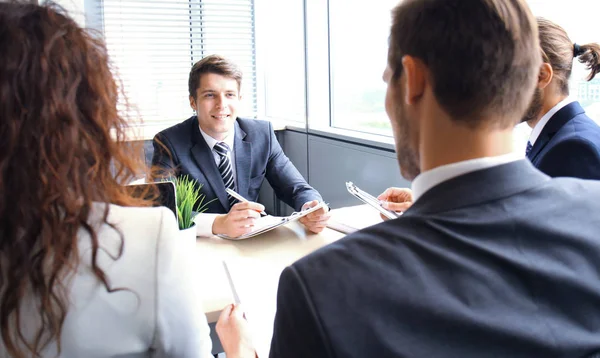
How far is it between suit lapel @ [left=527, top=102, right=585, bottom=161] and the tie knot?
1.52 m

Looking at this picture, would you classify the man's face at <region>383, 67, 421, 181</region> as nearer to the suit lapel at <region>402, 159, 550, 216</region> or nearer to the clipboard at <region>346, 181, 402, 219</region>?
the suit lapel at <region>402, 159, 550, 216</region>

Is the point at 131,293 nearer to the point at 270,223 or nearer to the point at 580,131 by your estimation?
the point at 270,223

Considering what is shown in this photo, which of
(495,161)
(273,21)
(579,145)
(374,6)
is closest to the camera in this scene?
(495,161)

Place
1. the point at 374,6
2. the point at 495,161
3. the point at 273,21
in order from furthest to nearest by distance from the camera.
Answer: the point at 273,21
the point at 374,6
the point at 495,161

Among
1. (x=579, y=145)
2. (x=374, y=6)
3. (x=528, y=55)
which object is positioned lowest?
(x=579, y=145)

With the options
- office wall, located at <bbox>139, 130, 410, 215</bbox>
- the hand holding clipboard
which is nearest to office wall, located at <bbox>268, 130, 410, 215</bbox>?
office wall, located at <bbox>139, 130, 410, 215</bbox>

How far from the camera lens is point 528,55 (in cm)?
80

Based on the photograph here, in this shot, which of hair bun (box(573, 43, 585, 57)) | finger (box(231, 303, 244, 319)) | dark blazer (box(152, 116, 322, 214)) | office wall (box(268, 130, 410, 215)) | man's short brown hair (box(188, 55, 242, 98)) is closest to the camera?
finger (box(231, 303, 244, 319))

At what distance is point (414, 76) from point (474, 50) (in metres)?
0.10

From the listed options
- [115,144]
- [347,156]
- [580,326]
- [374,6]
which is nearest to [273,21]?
[374,6]

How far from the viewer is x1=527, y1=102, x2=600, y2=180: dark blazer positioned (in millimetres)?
1455

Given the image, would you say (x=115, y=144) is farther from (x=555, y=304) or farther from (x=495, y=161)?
(x=555, y=304)

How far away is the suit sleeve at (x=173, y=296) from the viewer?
2.60ft

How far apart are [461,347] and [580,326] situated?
18cm
